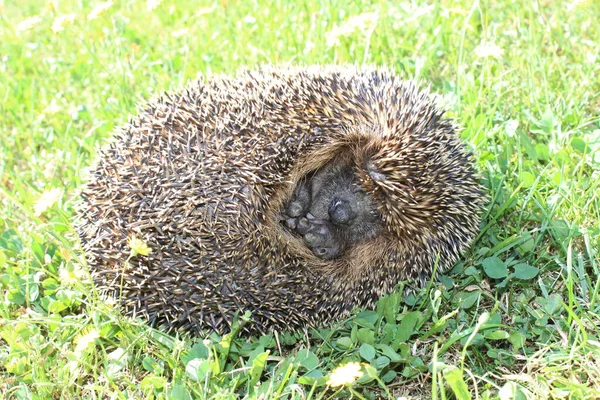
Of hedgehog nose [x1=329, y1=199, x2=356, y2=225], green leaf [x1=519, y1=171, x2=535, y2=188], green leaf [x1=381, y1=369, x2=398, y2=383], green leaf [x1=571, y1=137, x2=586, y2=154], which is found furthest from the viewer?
green leaf [x1=571, y1=137, x2=586, y2=154]

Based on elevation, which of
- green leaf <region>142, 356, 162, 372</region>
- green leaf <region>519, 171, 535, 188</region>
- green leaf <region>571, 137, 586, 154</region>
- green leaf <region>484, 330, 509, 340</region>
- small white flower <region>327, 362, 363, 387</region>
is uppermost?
small white flower <region>327, 362, 363, 387</region>

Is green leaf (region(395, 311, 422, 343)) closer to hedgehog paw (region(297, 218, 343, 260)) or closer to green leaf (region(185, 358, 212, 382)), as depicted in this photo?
hedgehog paw (region(297, 218, 343, 260))

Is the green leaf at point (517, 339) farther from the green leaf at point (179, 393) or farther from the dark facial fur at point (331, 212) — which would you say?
the green leaf at point (179, 393)

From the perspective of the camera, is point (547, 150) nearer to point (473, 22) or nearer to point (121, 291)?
point (473, 22)

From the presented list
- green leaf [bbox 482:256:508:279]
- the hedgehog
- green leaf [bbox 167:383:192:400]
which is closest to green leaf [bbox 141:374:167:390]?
green leaf [bbox 167:383:192:400]

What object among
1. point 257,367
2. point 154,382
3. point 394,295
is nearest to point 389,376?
point 394,295

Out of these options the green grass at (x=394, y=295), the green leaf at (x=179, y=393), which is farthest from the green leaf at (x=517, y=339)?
the green leaf at (x=179, y=393)

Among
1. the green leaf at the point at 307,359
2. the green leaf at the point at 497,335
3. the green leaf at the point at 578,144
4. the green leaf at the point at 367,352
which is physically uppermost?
the green leaf at the point at 578,144

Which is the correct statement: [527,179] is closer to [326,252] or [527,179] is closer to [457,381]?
[326,252]
